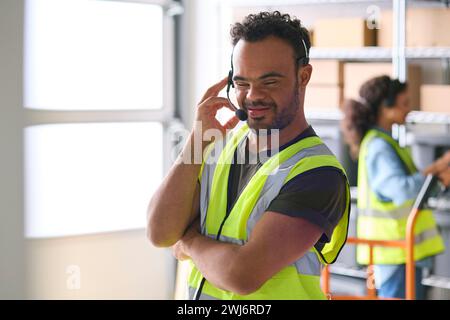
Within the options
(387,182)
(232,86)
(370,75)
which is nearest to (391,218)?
(387,182)

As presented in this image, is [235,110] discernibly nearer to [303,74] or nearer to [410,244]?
[303,74]

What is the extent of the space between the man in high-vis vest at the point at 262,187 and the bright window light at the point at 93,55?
2288 mm

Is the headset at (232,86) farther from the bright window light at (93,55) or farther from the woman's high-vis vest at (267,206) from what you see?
the bright window light at (93,55)

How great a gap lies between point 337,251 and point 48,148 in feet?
8.12

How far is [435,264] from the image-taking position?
3.18 meters

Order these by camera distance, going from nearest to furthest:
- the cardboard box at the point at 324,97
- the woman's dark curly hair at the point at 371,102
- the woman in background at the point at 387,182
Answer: the woman in background at the point at 387,182
the woman's dark curly hair at the point at 371,102
the cardboard box at the point at 324,97

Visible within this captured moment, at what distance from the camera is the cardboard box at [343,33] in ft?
11.3

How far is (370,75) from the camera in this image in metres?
3.43

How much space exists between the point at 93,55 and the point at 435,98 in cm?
154

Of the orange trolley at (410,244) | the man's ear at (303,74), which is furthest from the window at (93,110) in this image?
the man's ear at (303,74)

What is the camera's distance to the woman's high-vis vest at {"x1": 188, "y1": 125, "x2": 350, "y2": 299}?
3.61ft

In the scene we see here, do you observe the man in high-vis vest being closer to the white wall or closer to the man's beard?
the man's beard

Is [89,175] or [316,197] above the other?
[316,197]

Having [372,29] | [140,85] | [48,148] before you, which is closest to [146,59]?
[140,85]
